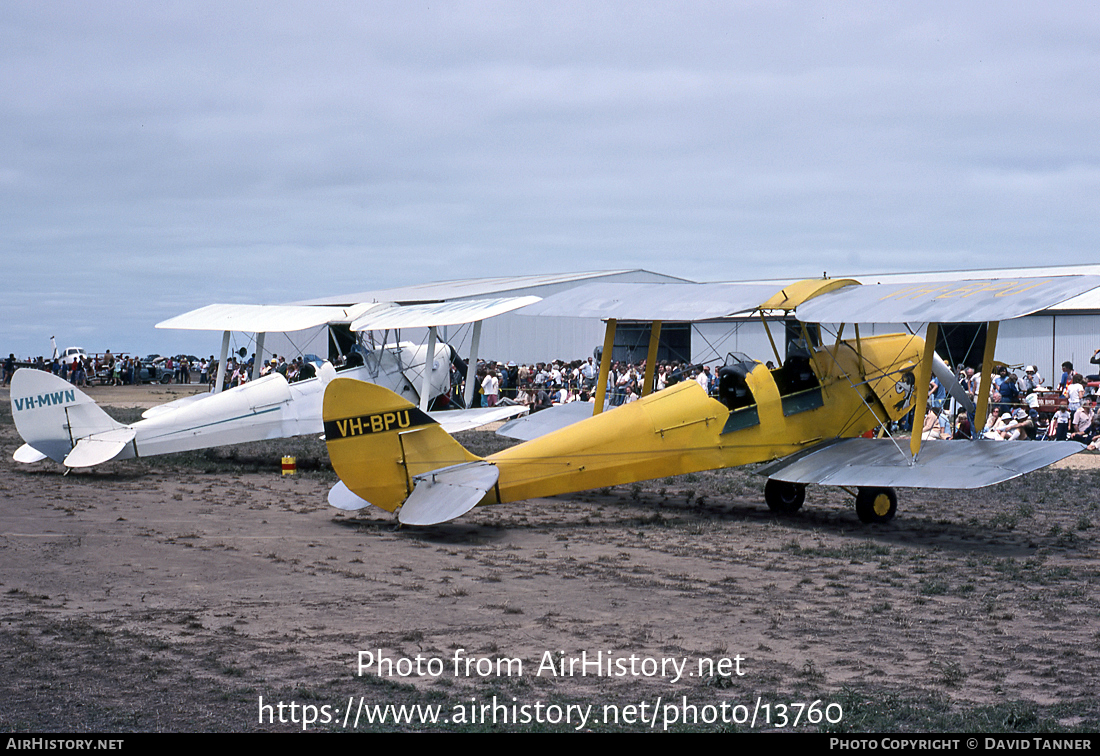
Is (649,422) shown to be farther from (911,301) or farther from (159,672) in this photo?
(159,672)

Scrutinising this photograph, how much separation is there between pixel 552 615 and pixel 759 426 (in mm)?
4886

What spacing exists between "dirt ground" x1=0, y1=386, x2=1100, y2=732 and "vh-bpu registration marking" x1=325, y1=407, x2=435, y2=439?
1.03 metres

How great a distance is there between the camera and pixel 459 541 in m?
9.40

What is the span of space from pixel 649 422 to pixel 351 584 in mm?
3922

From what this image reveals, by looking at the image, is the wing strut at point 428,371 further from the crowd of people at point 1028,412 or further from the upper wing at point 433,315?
the crowd of people at point 1028,412

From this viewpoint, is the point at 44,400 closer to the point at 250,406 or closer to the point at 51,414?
the point at 51,414

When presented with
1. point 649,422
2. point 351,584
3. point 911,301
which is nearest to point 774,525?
point 649,422

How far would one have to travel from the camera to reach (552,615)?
21.8 feet

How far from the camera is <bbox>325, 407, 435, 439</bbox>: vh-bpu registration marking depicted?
9242 mm

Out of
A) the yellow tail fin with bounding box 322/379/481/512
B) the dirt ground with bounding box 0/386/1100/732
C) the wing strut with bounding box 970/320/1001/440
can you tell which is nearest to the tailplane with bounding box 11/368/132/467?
the dirt ground with bounding box 0/386/1100/732

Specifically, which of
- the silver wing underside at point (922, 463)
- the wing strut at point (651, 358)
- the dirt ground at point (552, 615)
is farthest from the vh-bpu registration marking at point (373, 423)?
the silver wing underside at point (922, 463)
